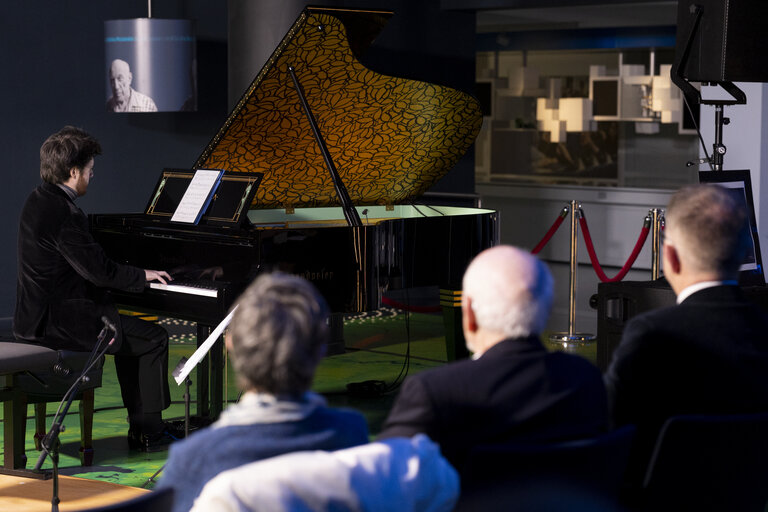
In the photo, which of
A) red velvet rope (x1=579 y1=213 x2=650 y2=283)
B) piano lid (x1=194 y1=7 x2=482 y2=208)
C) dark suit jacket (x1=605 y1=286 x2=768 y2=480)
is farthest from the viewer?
red velvet rope (x1=579 y1=213 x2=650 y2=283)

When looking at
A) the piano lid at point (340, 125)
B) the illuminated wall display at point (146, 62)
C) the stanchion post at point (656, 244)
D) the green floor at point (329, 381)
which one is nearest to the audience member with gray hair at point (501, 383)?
the green floor at point (329, 381)

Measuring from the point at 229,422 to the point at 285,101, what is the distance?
12.0 ft

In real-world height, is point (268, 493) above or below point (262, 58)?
below

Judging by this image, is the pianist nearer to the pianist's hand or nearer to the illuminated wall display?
the pianist's hand

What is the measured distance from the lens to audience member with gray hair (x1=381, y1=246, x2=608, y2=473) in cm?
201

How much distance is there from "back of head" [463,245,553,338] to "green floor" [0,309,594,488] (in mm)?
1856

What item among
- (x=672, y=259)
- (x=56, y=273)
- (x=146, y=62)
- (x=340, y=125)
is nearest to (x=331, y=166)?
(x=340, y=125)

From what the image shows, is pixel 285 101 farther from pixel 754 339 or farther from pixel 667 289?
pixel 754 339

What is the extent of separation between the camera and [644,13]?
39.1 feet

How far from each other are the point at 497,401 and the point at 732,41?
3.43 metres

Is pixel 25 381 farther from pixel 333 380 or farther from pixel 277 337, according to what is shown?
pixel 277 337

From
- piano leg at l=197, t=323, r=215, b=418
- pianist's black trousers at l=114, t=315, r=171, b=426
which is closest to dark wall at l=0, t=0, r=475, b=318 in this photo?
piano leg at l=197, t=323, r=215, b=418

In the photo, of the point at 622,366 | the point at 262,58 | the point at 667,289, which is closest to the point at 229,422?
the point at 622,366

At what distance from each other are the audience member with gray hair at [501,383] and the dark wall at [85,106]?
5.46 m
